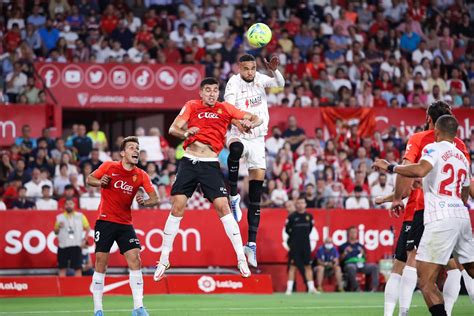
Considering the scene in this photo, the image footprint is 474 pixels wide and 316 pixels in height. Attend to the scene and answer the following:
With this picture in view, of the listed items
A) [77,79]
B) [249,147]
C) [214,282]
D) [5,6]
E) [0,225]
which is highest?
[5,6]

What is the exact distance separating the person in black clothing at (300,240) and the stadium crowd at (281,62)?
126 centimetres

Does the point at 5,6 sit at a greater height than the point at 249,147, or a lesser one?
greater

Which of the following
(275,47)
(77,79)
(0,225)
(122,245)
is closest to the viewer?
(122,245)

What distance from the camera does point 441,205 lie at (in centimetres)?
1252

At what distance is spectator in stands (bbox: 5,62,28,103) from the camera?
28.3 m

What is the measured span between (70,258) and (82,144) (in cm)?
353

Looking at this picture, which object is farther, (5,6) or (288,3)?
(288,3)

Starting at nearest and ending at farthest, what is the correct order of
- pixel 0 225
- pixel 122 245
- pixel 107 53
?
pixel 122 245, pixel 0 225, pixel 107 53

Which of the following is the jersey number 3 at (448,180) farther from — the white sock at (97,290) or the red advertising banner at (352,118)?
the red advertising banner at (352,118)

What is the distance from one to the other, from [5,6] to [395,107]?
475 inches

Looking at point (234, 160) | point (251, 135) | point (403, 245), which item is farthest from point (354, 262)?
point (403, 245)

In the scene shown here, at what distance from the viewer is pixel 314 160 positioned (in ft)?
94.0

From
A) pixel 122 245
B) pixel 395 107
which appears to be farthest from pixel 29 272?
pixel 395 107

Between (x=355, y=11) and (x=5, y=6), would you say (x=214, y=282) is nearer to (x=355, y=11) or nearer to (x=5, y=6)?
(x=5, y=6)
